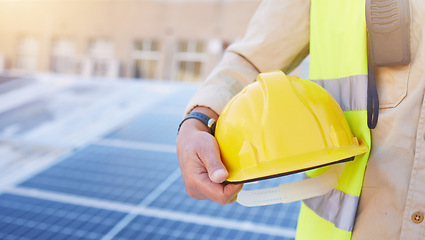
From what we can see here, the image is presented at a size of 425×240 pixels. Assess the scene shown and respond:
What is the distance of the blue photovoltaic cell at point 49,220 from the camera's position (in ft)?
7.10

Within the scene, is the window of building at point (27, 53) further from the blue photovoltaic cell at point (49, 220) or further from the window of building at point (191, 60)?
the blue photovoltaic cell at point (49, 220)

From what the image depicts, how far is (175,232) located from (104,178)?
2.91 ft

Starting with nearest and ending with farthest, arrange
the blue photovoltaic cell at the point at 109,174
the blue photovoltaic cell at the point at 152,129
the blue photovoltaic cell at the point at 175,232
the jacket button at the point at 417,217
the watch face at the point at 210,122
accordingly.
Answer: the jacket button at the point at 417,217 < the watch face at the point at 210,122 < the blue photovoltaic cell at the point at 175,232 < the blue photovoltaic cell at the point at 109,174 < the blue photovoltaic cell at the point at 152,129

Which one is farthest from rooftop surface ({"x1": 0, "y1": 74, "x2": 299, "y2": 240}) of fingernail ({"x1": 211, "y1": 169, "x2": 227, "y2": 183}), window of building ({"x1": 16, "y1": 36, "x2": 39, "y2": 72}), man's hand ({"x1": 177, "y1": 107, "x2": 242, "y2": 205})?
window of building ({"x1": 16, "y1": 36, "x2": 39, "y2": 72})

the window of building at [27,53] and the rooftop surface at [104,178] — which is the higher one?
the rooftop surface at [104,178]

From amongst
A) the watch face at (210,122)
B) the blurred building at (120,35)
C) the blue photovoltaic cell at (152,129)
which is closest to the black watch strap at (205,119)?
the watch face at (210,122)

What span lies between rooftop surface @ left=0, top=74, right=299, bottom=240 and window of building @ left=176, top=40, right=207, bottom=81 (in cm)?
1843

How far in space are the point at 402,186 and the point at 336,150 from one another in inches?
7.2

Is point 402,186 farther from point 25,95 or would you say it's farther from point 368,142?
point 25,95

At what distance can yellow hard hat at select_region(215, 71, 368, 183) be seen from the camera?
106 cm

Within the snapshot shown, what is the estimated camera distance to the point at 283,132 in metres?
1.07

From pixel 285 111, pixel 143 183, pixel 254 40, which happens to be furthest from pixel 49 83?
pixel 285 111

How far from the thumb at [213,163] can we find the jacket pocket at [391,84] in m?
0.46

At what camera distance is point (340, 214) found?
1129mm
